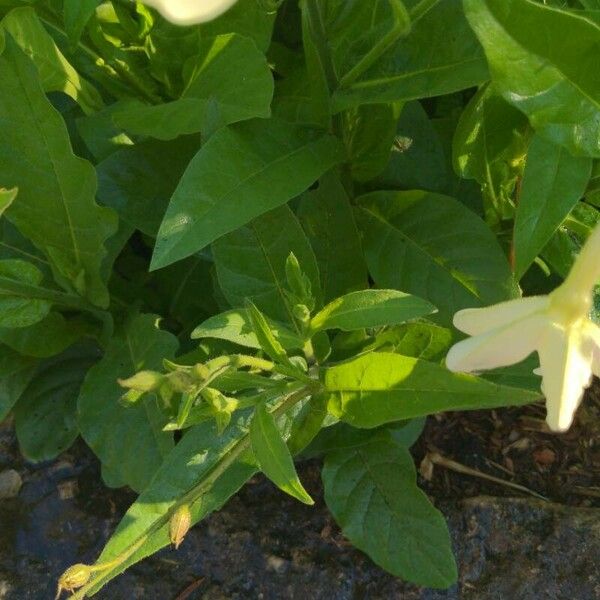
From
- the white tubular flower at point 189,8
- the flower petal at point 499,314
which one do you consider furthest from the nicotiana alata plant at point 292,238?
the white tubular flower at point 189,8

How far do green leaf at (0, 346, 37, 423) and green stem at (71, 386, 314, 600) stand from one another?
0.44 meters

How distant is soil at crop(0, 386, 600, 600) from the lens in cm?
133

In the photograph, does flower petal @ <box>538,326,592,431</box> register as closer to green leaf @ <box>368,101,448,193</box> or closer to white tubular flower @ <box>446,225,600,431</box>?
white tubular flower @ <box>446,225,600,431</box>

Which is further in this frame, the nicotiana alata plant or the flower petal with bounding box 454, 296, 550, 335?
the nicotiana alata plant

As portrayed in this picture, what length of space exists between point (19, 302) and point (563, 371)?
27.3 inches

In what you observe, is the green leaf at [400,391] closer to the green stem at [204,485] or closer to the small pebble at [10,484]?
the green stem at [204,485]

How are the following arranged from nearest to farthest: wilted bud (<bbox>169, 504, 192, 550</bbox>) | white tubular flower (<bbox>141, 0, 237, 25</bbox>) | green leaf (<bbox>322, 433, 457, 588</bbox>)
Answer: white tubular flower (<bbox>141, 0, 237, 25</bbox>)
wilted bud (<bbox>169, 504, 192, 550</bbox>)
green leaf (<bbox>322, 433, 457, 588</bbox>)

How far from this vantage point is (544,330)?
0.72 m

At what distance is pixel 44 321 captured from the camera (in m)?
1.27

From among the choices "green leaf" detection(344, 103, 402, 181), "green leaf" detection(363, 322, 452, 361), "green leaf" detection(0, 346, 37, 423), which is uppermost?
"green leaf" detection(344, 103, 402, 181)

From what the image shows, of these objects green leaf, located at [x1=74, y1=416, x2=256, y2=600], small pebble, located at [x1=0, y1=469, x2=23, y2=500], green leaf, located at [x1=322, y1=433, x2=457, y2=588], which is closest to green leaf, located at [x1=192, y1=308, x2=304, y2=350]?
green leaf, located at [x1=74, y1=416, x2=256, y2=600]

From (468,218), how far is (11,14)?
60cm

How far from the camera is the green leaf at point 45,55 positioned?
3.70 feet

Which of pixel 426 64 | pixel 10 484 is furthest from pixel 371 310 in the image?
pixel 10 484
